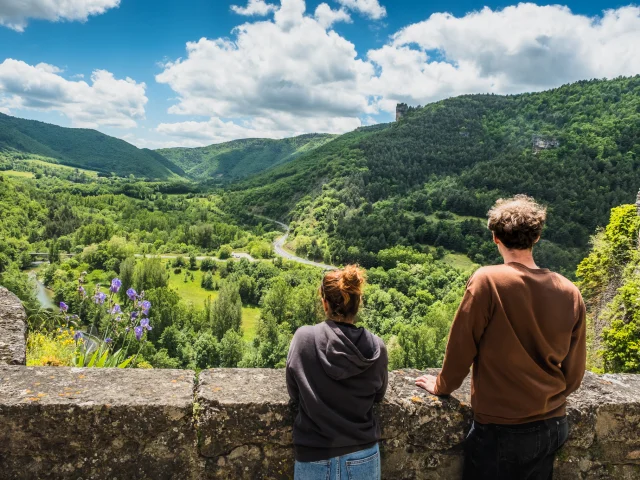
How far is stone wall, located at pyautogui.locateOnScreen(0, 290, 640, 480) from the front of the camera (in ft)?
7.93

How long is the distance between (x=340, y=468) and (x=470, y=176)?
119 m

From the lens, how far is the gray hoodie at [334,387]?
2.31 meters

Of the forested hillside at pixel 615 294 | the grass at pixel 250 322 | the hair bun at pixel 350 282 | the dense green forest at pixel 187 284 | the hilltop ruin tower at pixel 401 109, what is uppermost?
the hilltop ruin tower at pixel 401 109

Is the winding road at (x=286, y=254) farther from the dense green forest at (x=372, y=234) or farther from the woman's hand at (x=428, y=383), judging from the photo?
the woman's hand at (x=428, y=383)

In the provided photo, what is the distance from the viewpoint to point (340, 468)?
2.31 metres

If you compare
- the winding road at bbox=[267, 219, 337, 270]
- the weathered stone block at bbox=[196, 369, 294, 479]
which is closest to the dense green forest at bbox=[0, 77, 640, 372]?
the weathered stone block at bbox=[196, 369, 294, 479]

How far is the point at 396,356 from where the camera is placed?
40.3m

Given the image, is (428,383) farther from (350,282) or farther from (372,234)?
(372,234)

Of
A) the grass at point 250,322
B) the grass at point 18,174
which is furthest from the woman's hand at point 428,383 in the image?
the grass at point 18,174

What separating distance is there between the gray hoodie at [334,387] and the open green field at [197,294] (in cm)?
5639

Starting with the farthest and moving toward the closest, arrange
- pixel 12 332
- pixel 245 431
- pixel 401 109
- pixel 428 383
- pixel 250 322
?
pixel 401 109
pixel 250 322
pixel 12 332
pixel 428 383
pixel 245 431

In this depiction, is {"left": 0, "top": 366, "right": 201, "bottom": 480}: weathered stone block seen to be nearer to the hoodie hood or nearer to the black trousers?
Result: the hoodie hood

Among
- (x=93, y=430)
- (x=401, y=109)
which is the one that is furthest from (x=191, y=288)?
(x=401, y=109)

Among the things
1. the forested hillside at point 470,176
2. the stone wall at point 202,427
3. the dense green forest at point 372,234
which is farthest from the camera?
the forested hillside at point 470,176
